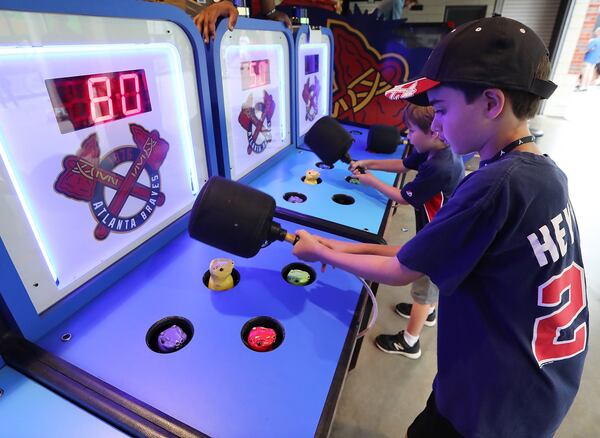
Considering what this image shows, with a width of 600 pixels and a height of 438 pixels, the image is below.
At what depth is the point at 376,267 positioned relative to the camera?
0.66 meters

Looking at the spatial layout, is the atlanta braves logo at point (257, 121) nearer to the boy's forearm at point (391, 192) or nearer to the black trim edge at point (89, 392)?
the boy's forearm at point (391, 192)

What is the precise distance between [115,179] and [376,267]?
0.57 m

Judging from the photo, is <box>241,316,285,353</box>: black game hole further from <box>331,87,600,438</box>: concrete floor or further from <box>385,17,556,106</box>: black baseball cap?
<box>331,87,600,438</box>: concrete floor

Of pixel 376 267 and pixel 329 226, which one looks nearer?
pixel 376 267

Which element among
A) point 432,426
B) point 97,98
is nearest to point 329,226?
→ point 432,426

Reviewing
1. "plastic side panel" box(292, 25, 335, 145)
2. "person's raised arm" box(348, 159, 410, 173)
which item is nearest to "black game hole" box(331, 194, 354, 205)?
"person's raised arm" box(348, 159, 410, 173)

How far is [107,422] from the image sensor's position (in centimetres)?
51

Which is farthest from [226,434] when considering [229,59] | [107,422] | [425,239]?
[229,59]

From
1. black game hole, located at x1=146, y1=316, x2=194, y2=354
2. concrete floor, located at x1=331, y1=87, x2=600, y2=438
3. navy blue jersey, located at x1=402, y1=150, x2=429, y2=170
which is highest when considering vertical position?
navy blue jersey, located at x1=402, y1=150, x2=429, y2=170

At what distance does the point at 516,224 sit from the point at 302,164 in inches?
42.4

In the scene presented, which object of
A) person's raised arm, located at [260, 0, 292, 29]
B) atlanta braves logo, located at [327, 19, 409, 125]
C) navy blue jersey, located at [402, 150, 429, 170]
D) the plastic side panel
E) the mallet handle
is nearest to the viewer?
the mallet handle

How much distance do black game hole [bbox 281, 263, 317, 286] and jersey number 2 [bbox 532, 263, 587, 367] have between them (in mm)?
444

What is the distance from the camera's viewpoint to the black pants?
0.69m

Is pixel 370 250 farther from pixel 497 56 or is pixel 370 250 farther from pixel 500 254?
pixel 497 56
